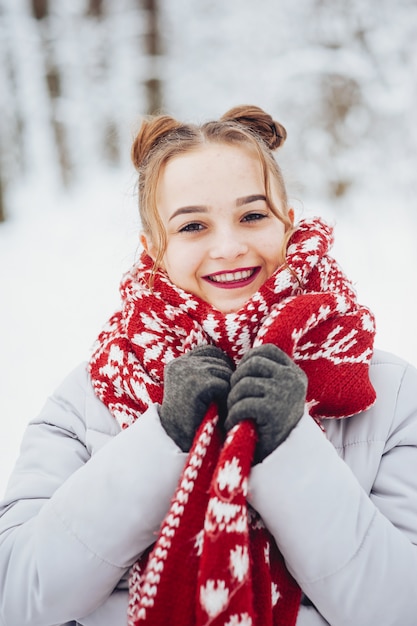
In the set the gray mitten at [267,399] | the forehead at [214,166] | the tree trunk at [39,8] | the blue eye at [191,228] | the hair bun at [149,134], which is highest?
the tree trunk at [39,8]

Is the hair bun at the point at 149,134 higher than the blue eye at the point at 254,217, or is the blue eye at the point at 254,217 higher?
the hair bun at the point at 149,134

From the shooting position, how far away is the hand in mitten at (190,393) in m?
1.05

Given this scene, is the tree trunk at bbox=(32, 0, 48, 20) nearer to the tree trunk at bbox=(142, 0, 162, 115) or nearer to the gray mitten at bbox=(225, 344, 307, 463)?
the tree trunk at bbox=(142, 0, 162, 115)

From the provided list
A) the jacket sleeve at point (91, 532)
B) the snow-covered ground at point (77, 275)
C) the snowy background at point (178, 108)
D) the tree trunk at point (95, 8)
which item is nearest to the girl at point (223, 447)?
the jacket sleeve at point (91, 532)

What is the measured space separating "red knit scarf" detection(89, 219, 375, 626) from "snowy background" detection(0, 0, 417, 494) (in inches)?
94.9

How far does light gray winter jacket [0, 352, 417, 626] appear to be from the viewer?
0.99 meters

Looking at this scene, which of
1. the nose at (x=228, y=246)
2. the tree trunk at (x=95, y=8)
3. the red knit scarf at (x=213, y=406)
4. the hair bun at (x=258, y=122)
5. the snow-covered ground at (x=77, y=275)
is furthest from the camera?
the tree trunk at (x=95, y=8)

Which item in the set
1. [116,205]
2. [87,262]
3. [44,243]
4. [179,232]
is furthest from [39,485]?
[116,205]

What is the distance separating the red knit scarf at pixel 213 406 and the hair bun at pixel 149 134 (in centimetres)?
35

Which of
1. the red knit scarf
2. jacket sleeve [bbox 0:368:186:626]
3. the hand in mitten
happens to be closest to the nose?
the red knit scarf

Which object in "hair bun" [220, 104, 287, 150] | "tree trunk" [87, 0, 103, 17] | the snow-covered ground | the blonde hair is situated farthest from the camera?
"tree trunk" [87, 0, 103, 17]

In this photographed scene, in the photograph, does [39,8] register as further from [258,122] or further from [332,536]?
[332,536]

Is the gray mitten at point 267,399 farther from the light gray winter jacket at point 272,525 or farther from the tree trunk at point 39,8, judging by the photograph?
the tree trunk at point 39,8

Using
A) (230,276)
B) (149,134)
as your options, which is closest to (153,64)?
(149,134)
